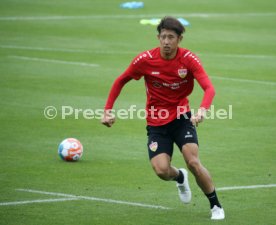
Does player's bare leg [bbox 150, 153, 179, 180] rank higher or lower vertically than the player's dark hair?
lower

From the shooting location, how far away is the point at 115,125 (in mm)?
19125

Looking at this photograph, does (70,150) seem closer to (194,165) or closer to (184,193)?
(184,193)

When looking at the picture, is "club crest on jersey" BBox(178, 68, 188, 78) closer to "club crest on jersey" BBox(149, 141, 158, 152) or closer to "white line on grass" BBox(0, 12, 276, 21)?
"club crest on jersey" BBox(149, 141, 158, 152)

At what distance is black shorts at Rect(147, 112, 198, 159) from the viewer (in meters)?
11.8

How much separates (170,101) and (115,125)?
23.7 feet

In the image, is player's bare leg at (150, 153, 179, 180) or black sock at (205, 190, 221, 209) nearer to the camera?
black sock at (205, 190, 221, 209)

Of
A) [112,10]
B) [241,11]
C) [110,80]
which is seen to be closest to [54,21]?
[112,10]

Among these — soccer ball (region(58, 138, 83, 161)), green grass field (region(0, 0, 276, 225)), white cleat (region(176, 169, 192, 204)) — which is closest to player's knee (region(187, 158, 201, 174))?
green grass field (region(0, 0, 276, 225))

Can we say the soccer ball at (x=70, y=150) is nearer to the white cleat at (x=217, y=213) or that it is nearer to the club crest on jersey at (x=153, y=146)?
the club crest on jersey at (x=153, y=146)

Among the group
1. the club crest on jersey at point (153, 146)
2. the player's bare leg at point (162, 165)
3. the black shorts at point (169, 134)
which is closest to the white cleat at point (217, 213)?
the player's bare leg at point (162, 165)

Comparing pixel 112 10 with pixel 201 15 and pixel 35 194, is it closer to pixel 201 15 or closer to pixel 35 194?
pixel 201 15

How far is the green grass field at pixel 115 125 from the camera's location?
40.1 feet

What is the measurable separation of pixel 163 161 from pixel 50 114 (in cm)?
847

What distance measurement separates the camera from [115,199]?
1272 centimetres
